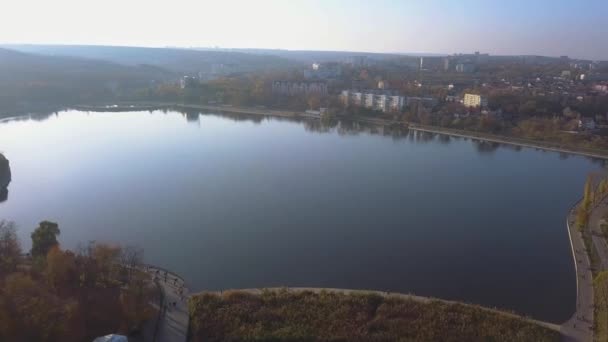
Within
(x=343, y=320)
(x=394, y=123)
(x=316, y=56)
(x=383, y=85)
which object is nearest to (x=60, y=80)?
(x=383, y=85)

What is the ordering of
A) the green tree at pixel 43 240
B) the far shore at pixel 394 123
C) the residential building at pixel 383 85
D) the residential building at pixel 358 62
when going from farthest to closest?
the residential building at pixel 358 62 < the residential building at pixel 383 85 < the far shore at pixel 394 123 < the green tree at pixel 43 240

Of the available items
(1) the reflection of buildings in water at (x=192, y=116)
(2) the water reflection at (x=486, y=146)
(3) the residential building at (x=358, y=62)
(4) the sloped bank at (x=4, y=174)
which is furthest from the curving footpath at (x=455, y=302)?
(3) the residential building at (x=358, y=62)

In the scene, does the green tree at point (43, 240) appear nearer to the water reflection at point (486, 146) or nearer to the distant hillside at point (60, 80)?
the water reflection at point (486, 146)

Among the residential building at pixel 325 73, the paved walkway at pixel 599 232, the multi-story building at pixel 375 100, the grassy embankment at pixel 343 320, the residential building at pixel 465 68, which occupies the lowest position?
the grassy embankment at pixel 343 320

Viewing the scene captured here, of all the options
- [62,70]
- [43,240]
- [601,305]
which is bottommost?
[601,305]

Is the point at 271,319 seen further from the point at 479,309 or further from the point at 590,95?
the point at 590,95

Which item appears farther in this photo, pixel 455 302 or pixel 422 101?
pixel 422 101

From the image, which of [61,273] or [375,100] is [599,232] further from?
[375,100]
